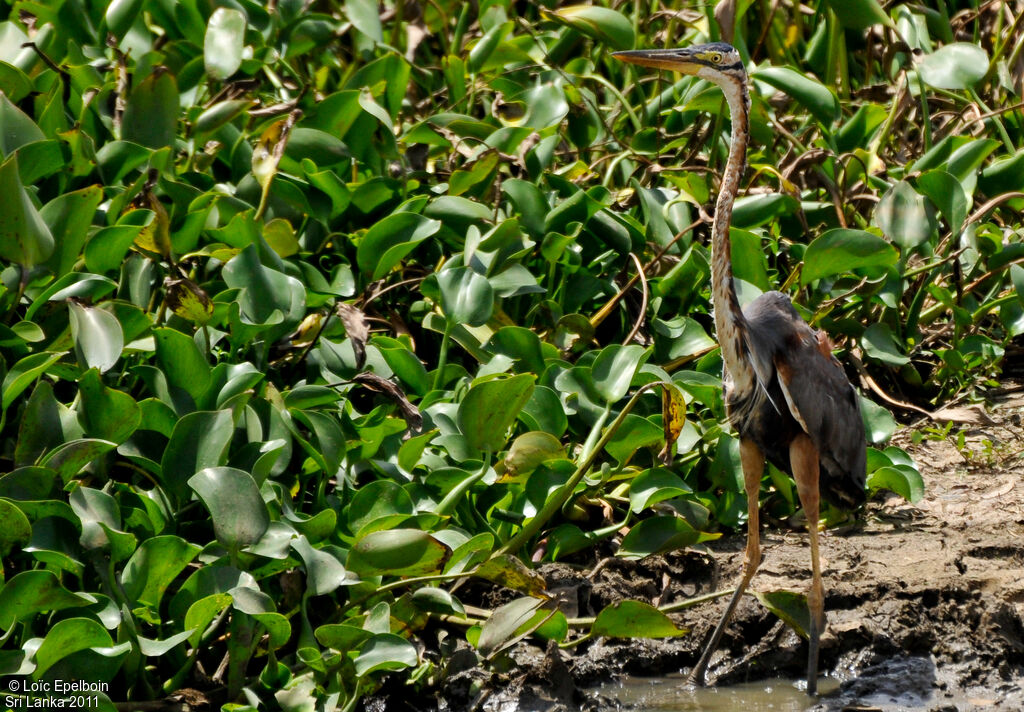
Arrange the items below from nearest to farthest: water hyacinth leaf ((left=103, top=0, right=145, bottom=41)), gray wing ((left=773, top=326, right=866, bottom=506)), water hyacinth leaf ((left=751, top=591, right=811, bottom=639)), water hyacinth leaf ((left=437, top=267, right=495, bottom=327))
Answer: water hyacinth leaf ((left=751, top=591, right=811, bottom=639)) → gray wing ((left=773, top=326, right=866, bottom=506)) → water hyacinth leaf ((left=437, top=267, right=495, bottom=327)) → water hyacinth leaf ((left=103, top=0, right=145, bottom=41))

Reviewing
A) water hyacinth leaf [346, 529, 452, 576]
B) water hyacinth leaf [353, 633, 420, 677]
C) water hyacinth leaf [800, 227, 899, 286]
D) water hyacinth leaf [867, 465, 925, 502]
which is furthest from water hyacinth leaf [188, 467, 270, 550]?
water hyacinth leaf [800, 227, 899, 286]

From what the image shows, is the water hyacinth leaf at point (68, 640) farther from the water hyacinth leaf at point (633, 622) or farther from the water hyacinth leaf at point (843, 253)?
the water hyacinth leaf at point (843, 253)

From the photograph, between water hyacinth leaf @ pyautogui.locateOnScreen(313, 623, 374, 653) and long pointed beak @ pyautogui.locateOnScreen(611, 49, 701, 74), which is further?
long pointed beak @ pyautogui.locateOnScreen(611, 49, 701, 74)

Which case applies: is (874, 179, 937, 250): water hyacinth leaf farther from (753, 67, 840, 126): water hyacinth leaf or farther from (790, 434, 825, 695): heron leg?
(790, 434, 825, 695): heron leg

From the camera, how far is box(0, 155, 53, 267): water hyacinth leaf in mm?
3209

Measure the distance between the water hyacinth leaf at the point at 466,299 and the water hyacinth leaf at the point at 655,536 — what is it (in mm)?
822

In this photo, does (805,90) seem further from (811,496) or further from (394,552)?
(394,552)

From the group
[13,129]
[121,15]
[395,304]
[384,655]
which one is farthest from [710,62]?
[121,15]

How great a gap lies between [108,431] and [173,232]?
106 cm

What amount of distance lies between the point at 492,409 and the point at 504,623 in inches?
25.0

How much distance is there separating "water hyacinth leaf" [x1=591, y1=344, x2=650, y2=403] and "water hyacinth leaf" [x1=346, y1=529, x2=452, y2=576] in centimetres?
88

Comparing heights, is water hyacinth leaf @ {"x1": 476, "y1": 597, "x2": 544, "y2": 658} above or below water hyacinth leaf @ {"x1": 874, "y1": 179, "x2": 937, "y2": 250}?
below

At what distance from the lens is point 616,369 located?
378cm

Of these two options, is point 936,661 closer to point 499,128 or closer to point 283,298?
point 283,298
